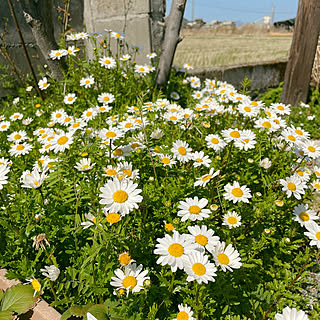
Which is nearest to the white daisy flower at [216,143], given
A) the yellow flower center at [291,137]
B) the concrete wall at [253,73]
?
the yellow flower center at [291,137]

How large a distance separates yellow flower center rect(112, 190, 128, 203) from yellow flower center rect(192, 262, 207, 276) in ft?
1.37

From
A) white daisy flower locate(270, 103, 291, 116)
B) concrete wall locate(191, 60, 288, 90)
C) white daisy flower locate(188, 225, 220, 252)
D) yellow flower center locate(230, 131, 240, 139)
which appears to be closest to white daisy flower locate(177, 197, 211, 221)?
white daisy flower locate(188, 225, 220, 252)

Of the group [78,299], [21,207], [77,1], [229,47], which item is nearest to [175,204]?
[78,299]

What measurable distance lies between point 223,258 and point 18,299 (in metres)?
1.00

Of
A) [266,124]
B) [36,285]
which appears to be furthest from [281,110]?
[36,285]

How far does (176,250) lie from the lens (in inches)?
43.9

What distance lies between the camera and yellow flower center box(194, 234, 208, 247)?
1.19 m

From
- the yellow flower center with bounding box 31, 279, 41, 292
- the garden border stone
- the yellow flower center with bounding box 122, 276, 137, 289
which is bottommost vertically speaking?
the garden border stone

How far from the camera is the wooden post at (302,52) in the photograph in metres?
3.90

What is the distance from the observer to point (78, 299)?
1316 mm

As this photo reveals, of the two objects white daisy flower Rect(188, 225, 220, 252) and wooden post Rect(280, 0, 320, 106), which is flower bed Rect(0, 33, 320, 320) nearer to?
white daisy flower Rect(188, 225, 220, 252)

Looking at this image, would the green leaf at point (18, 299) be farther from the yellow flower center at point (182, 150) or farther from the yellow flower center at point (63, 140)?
the yellow flower center at point (182, 150)

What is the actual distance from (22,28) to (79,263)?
3693 millimetres

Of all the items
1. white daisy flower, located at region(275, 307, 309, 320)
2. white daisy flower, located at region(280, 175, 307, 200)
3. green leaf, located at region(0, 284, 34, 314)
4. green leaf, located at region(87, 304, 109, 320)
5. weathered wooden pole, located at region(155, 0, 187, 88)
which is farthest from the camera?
weathered wooden pole, located at region(155, 0, 187, 88)
